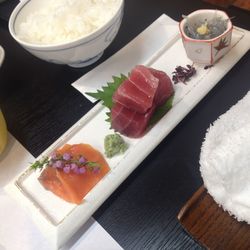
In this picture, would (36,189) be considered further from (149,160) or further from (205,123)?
(205,123)

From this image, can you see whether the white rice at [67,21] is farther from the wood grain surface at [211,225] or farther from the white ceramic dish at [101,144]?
the wood grain surface at [211,225]

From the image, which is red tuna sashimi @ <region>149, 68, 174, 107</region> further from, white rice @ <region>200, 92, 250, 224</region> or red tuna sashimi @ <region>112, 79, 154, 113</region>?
white rice @ <region>200, 92, 250, 224</region>

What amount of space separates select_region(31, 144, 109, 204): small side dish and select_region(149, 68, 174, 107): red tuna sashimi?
247 mm

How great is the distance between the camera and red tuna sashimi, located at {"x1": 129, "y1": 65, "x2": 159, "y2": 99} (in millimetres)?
1072

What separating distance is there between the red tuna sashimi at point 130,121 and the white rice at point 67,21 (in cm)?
30

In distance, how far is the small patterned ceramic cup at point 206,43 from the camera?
1.14m

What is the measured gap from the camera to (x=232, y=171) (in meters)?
0.83

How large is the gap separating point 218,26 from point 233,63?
0.13 meters

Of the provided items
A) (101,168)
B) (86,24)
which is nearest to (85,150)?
(101,168)

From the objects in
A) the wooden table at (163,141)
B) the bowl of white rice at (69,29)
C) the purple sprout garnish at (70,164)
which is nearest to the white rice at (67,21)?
the bowl of white rice at (69,29)

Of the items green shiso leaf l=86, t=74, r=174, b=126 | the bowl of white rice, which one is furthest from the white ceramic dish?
the bowl of white rice

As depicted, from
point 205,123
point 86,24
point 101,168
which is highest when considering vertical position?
point 86,24

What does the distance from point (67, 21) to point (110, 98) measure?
31 centimetres

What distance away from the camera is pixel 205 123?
1102 mm
